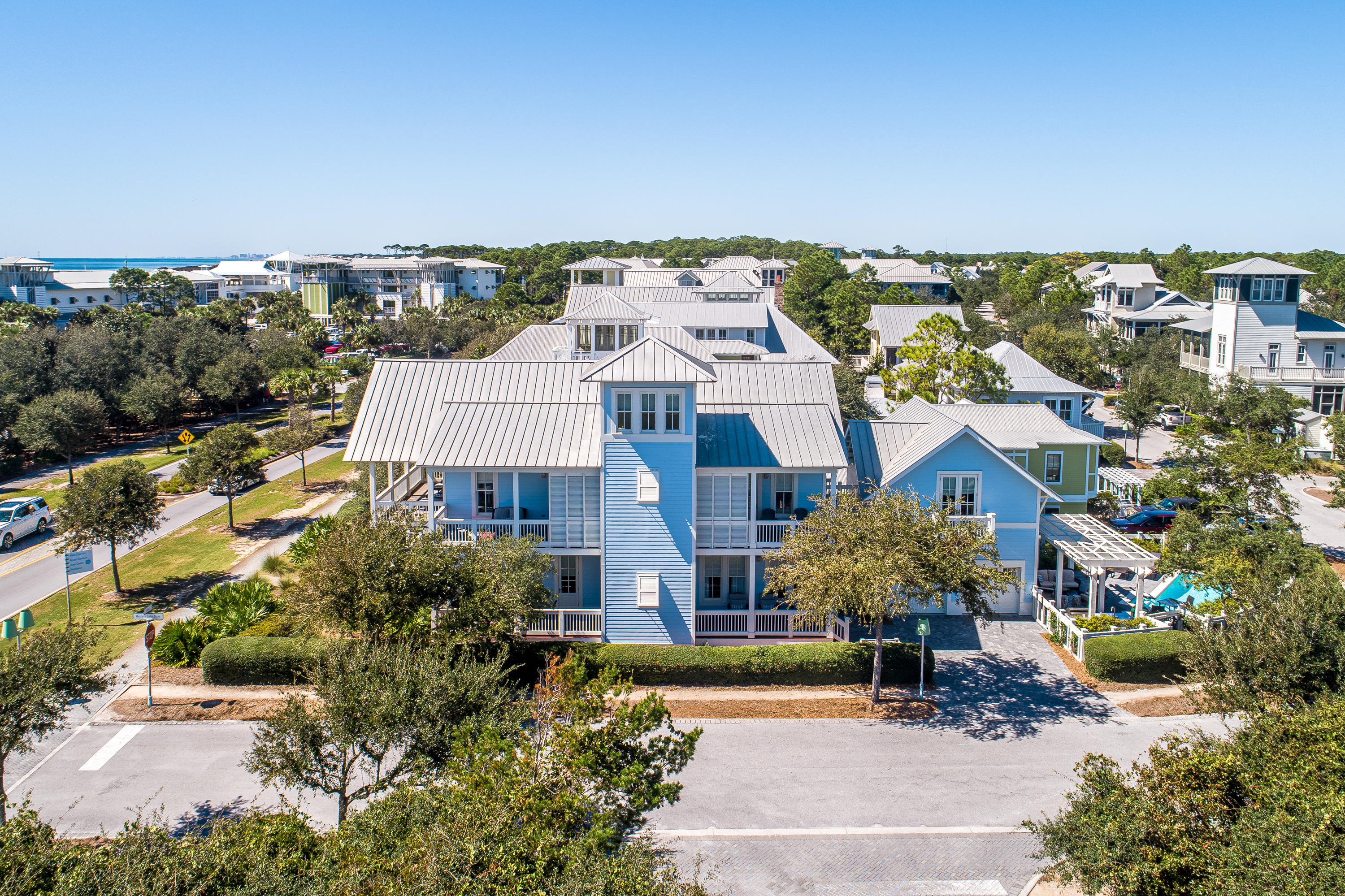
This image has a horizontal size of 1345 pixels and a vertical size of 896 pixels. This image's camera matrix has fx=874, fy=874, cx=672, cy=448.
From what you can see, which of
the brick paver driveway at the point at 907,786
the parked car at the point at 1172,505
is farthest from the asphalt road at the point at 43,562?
the parked car at the point at 1172,505

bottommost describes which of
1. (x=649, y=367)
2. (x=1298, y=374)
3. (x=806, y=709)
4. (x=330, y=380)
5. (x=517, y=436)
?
(x=806, y=709)

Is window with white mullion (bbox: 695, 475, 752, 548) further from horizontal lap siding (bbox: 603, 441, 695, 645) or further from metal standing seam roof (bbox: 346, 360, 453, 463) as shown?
metal standing seam roof (bbox: 346, 360, 453, 463)

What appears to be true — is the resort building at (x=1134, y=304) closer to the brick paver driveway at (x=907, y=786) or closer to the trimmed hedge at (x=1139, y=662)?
the trimmed hedge at (x=1139, y=662)

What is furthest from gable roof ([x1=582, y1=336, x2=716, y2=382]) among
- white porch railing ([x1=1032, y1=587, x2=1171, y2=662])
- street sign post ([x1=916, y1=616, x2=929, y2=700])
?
white porch railing ([x1=1032, y1=587, x2=1171, y2=662])

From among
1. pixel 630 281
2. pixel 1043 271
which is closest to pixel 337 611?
pixel 630 281

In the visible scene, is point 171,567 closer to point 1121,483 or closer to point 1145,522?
point 1145,522

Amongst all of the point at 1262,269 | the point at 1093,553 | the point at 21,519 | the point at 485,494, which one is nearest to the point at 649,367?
the point at 485,494
